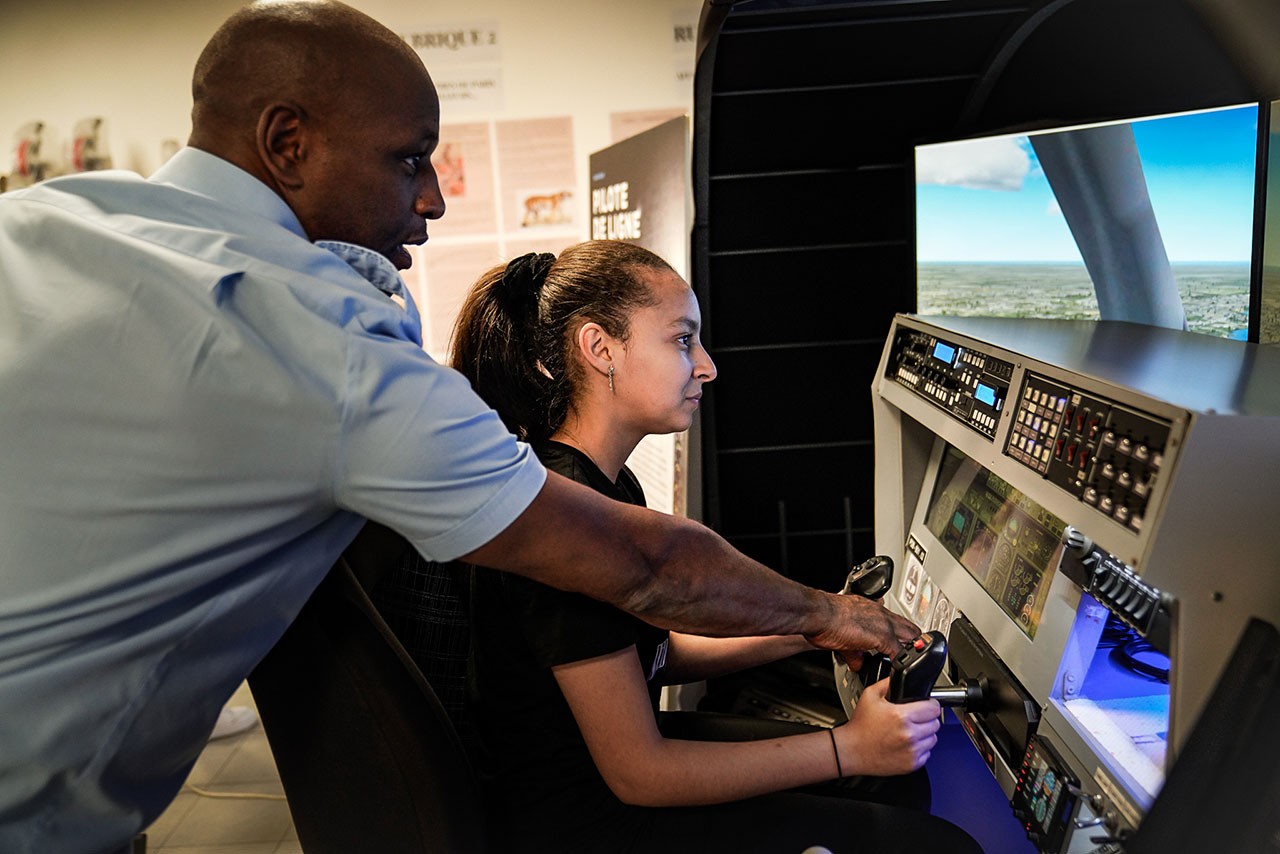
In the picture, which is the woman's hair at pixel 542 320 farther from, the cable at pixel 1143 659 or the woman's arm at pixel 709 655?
the cable at pixel 1143 659

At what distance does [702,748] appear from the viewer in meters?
1.24

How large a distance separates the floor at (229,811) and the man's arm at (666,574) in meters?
1.98

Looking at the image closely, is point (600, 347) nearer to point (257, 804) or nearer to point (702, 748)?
point (702, 748)

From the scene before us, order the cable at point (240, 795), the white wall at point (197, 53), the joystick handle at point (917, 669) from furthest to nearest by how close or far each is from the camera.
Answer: the white wall at point (197, 53), the cable at point (240, 795), the joystick handle at point (917, 669)

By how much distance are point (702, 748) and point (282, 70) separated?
0.91m

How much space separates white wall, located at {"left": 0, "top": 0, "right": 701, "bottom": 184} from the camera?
415 cm

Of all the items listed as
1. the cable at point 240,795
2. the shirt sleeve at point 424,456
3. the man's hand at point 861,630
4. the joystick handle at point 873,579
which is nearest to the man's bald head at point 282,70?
the shirt sleeve at point 424,456

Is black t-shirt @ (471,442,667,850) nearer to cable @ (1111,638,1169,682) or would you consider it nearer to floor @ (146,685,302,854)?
cable @ (1111,638,1169,682)

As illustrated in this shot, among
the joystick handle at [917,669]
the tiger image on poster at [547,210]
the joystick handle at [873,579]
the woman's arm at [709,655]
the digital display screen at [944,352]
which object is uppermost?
the tiger image on poster at [547,210]

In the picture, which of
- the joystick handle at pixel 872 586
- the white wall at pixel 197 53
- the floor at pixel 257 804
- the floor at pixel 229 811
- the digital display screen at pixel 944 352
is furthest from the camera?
the white wall at pixel 197 53

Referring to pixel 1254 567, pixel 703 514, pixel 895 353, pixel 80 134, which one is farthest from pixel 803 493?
pixel 80 134

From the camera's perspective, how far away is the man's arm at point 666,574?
92 cm

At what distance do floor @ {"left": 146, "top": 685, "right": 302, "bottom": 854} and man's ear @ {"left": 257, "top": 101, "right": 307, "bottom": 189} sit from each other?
2178 mm

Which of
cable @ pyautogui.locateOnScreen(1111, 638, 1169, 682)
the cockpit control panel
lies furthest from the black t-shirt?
cable @ pyautogui.locateOnScreen(1111, 638, 1169, 682)
